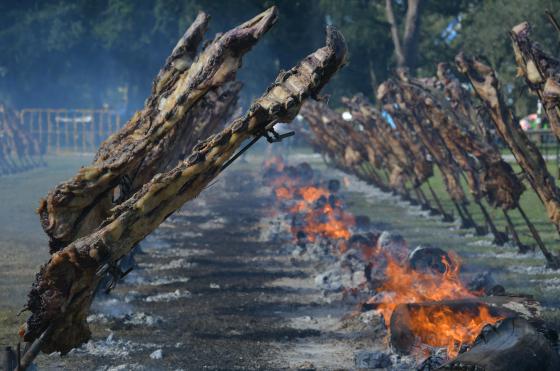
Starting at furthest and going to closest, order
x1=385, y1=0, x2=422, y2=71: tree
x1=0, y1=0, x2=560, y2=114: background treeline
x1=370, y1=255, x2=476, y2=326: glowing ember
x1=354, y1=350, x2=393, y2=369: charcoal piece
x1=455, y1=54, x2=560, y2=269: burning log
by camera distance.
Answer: x1=0, y1=0, x2=560, y2=114: background treeline < x1=385, y1=0, x2=422, y2=71: tree < x1=455, y1=54, x2=560, y2=269: burning log < x1=370, y1=255, x2=476, y2=326: glowing ember < x1=354, y1=350, x2=393, y2=369: charcoal piece

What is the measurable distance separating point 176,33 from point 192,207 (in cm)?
3613

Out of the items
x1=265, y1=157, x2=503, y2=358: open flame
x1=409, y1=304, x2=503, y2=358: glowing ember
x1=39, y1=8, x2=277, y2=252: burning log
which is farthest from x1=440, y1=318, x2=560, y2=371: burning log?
x1=39, y1=8, x2=277, y2=252: burning log

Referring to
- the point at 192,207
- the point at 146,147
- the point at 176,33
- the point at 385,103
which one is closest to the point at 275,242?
the point at 385,103

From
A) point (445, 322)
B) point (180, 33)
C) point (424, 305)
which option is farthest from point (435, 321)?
point (180, 33)

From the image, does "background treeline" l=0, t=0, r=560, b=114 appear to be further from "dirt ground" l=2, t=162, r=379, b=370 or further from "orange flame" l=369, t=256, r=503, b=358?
"orange flame" l=369, t=256, r=503, b=358

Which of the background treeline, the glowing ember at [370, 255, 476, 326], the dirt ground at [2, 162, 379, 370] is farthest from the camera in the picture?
the background treeline

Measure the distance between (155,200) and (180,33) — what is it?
54.9m

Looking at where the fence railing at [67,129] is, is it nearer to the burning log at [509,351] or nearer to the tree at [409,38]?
the tree at [409,38]

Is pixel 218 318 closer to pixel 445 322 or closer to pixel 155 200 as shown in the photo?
pixel 445 322

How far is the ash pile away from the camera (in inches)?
235

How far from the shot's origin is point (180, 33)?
2322 inches

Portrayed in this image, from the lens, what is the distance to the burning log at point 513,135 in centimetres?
1117

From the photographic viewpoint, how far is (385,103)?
22.8m

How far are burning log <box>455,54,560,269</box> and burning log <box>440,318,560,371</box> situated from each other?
17.5ft
